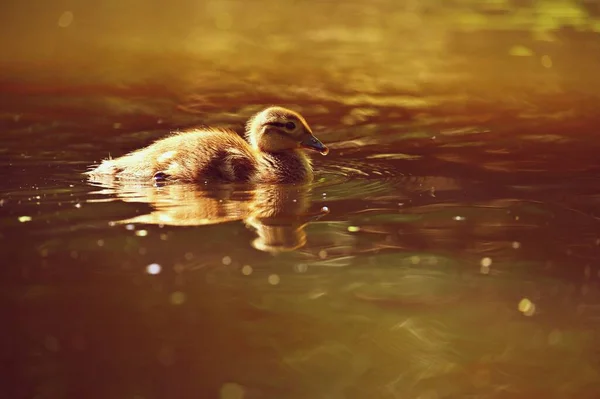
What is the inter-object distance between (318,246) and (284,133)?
1.77 meters

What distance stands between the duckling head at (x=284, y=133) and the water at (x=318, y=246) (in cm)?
26

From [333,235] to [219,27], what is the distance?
972 centimetres

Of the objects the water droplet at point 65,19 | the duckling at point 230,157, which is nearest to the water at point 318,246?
the duckling at point 230,157

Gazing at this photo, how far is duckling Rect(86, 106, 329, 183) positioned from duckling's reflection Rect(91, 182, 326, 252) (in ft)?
0.34

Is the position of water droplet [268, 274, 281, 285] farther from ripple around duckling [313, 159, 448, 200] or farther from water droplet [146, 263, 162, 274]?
ripple around duckling [313, 159, 448, 200]

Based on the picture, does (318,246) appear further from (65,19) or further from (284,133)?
(65,19)

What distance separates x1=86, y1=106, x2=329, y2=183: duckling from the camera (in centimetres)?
617

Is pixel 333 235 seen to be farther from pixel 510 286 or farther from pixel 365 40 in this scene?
pixel 365 40

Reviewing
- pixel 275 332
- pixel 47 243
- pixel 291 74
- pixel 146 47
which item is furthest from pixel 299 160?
pixel 146 47

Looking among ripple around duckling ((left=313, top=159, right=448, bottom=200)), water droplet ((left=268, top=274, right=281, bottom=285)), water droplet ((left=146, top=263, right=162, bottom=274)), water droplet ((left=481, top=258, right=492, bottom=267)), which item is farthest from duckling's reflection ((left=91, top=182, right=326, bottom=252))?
water droplet ((left=481, top=258, right=492, bottom=267))

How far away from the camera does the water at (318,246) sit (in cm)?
366

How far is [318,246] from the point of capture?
16.0 ft

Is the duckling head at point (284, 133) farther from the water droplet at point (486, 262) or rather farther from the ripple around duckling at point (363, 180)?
the water droplet at point (486, 262)

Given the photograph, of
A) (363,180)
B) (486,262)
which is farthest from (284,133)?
(486,262)
